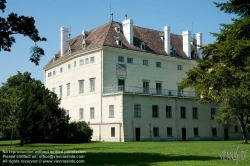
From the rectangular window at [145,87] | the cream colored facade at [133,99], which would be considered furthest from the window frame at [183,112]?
the rectangular window at [145,87]

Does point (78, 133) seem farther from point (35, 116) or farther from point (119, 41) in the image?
point (119, 41)

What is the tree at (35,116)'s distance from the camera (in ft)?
119

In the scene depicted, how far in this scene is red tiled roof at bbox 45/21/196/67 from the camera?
174 ft

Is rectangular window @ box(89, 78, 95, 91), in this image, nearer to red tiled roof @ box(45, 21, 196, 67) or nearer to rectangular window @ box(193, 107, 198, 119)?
red tiled roof @ box(45, 21, 196, 67)

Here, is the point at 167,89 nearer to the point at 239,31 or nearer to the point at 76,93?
the point at 76,93

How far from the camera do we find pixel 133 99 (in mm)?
48562

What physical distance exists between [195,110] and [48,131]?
2425cm

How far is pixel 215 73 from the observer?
110 ft

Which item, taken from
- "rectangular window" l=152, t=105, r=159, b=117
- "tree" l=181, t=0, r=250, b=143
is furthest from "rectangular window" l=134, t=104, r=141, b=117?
"tree" l=181, t=0, r=250, b=143

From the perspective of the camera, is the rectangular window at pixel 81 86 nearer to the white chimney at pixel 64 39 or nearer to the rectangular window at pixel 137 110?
the white chimney at pixel 64 39

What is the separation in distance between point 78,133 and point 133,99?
8905mm

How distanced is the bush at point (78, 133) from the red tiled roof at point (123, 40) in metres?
12.4

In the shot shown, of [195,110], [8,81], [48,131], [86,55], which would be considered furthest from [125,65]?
[8,81]

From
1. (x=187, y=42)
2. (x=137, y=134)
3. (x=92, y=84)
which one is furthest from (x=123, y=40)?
(x=137, y=134)
